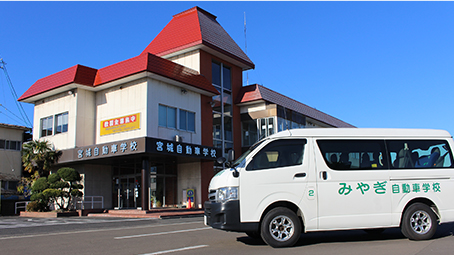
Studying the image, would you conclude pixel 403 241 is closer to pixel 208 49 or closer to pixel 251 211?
pixel 251 211

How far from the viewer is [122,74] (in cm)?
2284

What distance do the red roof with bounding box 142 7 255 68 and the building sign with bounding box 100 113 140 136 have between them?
7456 millimetres

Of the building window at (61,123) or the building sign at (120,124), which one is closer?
the building sign at (120,124)

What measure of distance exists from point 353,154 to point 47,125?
77.5ft

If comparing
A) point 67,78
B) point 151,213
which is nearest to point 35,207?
point 151,213

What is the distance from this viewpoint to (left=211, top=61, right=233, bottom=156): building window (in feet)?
94.3

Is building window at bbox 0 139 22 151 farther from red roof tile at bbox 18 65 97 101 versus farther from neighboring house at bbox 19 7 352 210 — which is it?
red roof tile at bbox 18 65 97 101

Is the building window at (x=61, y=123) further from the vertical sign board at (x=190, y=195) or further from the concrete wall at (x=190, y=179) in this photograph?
the vertical sign board at (x=190, y=195)

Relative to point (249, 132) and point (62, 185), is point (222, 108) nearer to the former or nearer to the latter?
point (249, 132)

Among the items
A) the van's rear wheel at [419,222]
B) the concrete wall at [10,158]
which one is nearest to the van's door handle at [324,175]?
the van's rear wheel at [419,222]

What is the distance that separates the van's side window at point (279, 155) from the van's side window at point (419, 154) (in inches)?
79.8

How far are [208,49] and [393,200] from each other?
2170 cm

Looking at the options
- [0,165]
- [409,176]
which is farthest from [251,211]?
[0,165]

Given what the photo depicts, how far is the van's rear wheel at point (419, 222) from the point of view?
777cm
